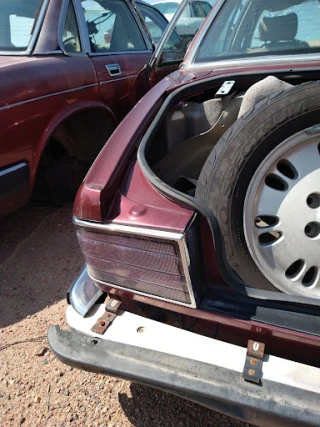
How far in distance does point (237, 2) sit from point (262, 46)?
1.58 feet

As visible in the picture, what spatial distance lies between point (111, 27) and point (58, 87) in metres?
1.37

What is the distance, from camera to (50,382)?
1.94 meters

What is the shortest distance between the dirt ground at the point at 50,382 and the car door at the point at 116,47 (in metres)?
1.51

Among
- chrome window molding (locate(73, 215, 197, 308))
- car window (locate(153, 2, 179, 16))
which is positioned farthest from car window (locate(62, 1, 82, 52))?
car window (locate(153, 2, 179, 16))

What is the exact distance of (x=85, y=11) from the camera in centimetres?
337

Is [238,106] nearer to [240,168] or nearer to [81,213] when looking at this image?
[240,168]

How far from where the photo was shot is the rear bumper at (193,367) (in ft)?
3.90

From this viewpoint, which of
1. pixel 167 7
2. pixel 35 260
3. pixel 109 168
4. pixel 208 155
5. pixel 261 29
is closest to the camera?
pixel 109 168

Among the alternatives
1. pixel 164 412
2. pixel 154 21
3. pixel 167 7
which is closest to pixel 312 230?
pixel 164 412

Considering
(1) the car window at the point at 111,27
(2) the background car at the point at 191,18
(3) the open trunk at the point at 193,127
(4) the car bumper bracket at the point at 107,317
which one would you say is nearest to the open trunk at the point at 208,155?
(3) the open trunk at the point at 193,127

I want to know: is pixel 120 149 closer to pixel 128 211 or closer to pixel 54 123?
pixel 128 211

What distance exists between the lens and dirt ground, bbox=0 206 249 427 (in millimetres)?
1759

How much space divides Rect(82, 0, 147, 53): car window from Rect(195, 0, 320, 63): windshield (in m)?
1.31

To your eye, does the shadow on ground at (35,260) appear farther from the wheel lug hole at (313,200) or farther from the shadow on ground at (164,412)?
the wheel lug hole at (313,200)
